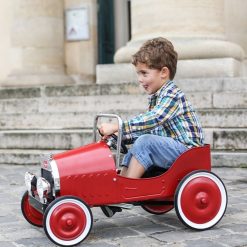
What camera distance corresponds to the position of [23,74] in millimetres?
10062

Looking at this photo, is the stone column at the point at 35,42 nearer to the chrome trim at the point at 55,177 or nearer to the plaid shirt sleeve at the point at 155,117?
the plaid shirt sleeve at the point at 155,117

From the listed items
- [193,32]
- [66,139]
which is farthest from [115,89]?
[193,32]

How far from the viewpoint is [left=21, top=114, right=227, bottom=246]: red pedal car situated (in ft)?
11.0

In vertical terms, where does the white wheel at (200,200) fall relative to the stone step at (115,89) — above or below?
below

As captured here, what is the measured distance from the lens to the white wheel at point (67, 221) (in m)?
3.32

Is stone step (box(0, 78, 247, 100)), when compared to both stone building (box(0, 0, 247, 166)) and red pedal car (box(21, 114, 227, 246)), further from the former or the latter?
red pedal car (box(21, 114, 227, 246))

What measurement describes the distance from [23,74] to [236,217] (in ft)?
22.1

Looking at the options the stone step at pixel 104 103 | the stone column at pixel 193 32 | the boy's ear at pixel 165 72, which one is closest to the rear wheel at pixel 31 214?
the boy's ear at pixel 165 72

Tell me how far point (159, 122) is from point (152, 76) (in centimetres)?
31

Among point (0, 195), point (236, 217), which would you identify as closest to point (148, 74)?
point (236, 217)

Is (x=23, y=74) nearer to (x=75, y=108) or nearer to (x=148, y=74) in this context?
(x=75, y=108)

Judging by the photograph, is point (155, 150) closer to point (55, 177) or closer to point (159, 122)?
point (159, 122)

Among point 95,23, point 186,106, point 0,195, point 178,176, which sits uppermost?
point 95,23

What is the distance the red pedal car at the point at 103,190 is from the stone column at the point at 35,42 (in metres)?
6.52
